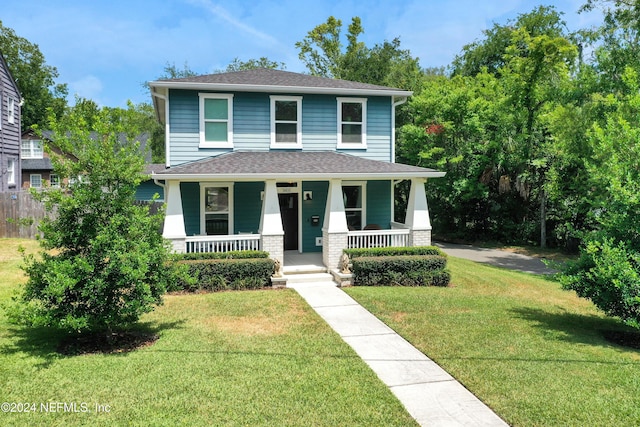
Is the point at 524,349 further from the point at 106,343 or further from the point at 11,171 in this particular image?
the point at 11,171

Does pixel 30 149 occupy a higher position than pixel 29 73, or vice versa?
pixel 29 73

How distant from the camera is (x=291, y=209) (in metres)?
15.6

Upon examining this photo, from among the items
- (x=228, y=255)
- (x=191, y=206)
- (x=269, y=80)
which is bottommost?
(x=228, y=255)

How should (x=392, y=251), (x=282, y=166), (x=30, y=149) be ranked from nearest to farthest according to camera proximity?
(x=392, y=251) → (x=282, y=166) → (x=30, y=149)

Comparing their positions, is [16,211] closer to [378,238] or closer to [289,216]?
[289,216]

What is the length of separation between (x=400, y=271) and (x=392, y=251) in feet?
2.18

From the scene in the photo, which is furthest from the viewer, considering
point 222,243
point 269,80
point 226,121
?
point 269,80

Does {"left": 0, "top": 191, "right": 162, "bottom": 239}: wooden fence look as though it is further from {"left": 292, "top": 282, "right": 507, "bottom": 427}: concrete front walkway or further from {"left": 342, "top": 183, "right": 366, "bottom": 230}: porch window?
{"left": 292, "top": 282, "right": 507, "bottom": 427}: concrete front walkway

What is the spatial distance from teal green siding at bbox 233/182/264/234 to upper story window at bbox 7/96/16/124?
15.1 metres

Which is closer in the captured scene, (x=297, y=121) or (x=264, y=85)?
(x=264, y=85)

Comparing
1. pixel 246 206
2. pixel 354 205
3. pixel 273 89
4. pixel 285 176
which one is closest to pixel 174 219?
pixel 246 206

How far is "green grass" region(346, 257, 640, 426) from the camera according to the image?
548 centimetres

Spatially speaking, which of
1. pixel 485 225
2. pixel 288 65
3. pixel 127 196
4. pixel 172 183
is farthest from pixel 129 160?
pixel 288 65

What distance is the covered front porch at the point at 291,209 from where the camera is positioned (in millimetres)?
12516
